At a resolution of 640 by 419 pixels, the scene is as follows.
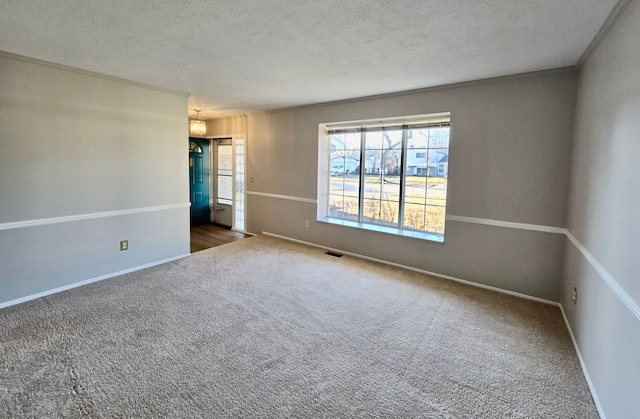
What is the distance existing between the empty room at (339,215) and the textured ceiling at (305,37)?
24mm

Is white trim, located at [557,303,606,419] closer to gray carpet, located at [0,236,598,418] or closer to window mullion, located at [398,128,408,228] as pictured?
gray carpet, located at [0,236,598,418]

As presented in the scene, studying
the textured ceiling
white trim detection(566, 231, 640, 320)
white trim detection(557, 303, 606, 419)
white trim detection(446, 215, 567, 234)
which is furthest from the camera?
white trim detection(446, 215, 567, 234)

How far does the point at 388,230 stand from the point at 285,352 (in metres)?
2.53

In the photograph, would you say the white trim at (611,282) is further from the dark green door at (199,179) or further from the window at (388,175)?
the dark green door at (199,179)

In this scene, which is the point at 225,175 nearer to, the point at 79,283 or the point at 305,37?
the point at 79,283

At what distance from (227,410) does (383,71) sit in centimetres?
319

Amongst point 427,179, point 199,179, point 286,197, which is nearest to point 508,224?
point 427,179

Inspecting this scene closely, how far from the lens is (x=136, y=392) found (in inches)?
72.4

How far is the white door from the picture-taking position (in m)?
6.62

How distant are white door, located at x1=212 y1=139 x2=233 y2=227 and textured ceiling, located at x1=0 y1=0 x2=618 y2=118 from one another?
10.1 feet

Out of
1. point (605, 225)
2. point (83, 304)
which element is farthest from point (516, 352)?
point (83, 304)

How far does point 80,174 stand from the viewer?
3348mm

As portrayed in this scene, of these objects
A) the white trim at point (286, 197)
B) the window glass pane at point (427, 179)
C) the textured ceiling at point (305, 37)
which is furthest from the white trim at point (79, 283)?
the window glass pane at point (427, 179)

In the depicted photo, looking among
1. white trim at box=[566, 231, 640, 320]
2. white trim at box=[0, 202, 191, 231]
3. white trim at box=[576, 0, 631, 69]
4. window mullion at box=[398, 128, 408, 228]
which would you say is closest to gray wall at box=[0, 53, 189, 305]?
white trim at box=[0, 202, 191, 231]
